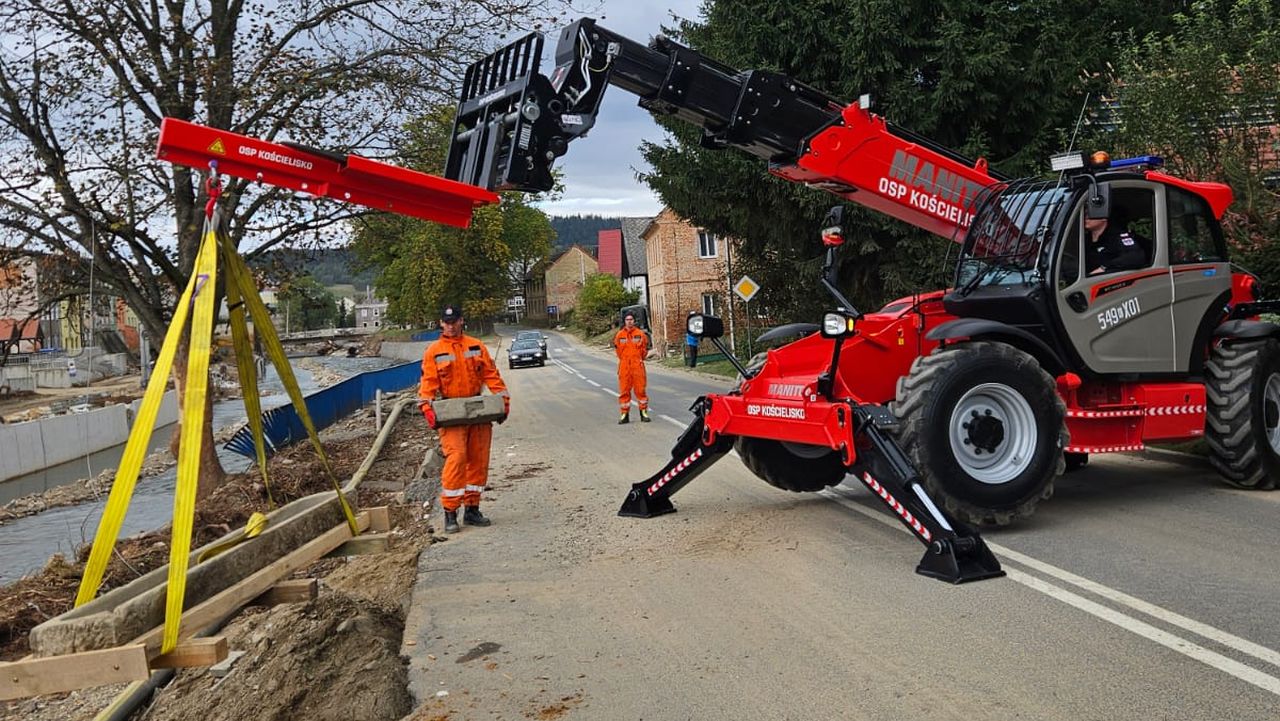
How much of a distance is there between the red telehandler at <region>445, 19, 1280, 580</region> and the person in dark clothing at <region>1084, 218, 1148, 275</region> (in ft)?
0.08

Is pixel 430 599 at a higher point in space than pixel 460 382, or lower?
lower

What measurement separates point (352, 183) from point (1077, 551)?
5.20m

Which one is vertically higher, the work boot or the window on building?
the window on building

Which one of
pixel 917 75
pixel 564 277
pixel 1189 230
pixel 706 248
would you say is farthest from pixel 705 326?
pixel 564 277

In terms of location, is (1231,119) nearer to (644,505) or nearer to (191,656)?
(644,505)

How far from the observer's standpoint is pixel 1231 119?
1194 cm

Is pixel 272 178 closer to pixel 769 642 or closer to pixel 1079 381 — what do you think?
pixel 769 642

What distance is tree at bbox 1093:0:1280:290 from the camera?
11.5 meters

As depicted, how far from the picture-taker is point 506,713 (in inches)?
174

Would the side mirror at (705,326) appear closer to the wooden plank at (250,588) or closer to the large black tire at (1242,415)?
the wooden plank at (250,588)

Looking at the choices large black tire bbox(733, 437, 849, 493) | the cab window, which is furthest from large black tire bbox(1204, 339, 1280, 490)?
large black tire bbox(733, 437, 849, 493)

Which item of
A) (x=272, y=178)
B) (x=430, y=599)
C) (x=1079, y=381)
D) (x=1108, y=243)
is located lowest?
(x=430, y=599)

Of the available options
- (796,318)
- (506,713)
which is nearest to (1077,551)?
(506,713)

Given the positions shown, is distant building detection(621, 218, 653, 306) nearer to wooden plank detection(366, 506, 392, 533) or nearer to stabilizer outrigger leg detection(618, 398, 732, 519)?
stabilizer outrigger leg detection(618, 398, 732, 519)
